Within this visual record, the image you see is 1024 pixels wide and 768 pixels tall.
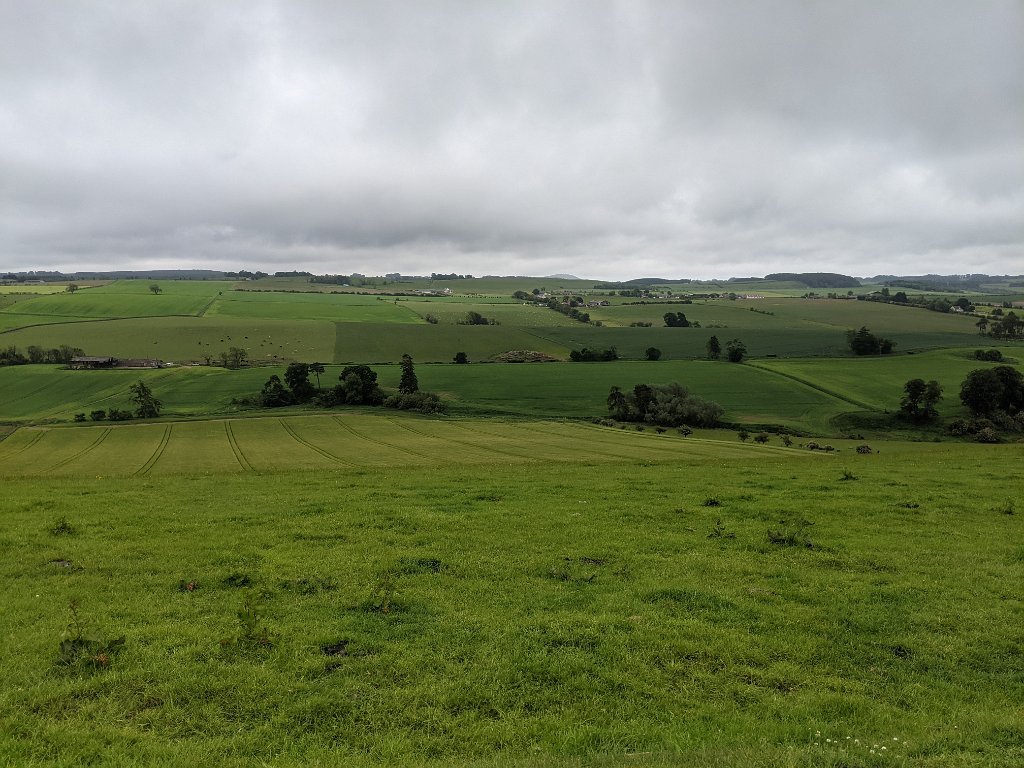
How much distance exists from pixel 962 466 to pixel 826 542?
750 inches

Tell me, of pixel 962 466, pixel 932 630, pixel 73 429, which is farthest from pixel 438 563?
pixel 73 429

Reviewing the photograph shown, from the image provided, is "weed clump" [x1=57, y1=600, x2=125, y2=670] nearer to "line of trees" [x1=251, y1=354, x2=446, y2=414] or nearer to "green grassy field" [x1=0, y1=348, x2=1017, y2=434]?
"green grassy field" [x1=0, y1=348, x2=1017, y2=434]

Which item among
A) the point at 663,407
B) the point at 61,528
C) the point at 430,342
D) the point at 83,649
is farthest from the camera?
the point at 430,342

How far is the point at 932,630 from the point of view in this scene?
33.4 feet

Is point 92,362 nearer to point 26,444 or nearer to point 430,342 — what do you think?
point 26,444

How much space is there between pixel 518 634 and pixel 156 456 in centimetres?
4894

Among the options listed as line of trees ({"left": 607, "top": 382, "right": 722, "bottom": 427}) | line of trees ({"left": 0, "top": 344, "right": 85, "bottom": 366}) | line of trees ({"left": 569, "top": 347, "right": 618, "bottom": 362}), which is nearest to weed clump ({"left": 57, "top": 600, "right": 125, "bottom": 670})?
line of trees ({"left": 607, "top": 382, "right": 722, "bottom": 427})

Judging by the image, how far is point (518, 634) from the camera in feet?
32.6

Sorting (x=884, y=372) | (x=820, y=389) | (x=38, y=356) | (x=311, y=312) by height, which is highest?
(x=311, y=312)

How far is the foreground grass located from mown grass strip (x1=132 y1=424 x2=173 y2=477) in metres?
24.0

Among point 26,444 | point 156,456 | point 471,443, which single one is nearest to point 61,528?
point 156,456

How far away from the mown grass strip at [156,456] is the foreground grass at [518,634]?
24027mm

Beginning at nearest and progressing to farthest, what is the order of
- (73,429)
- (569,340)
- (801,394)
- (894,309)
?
(73,429) → (801,394) → (569,340) → (894,309)

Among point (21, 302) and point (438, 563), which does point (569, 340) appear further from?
point (21, 302)
